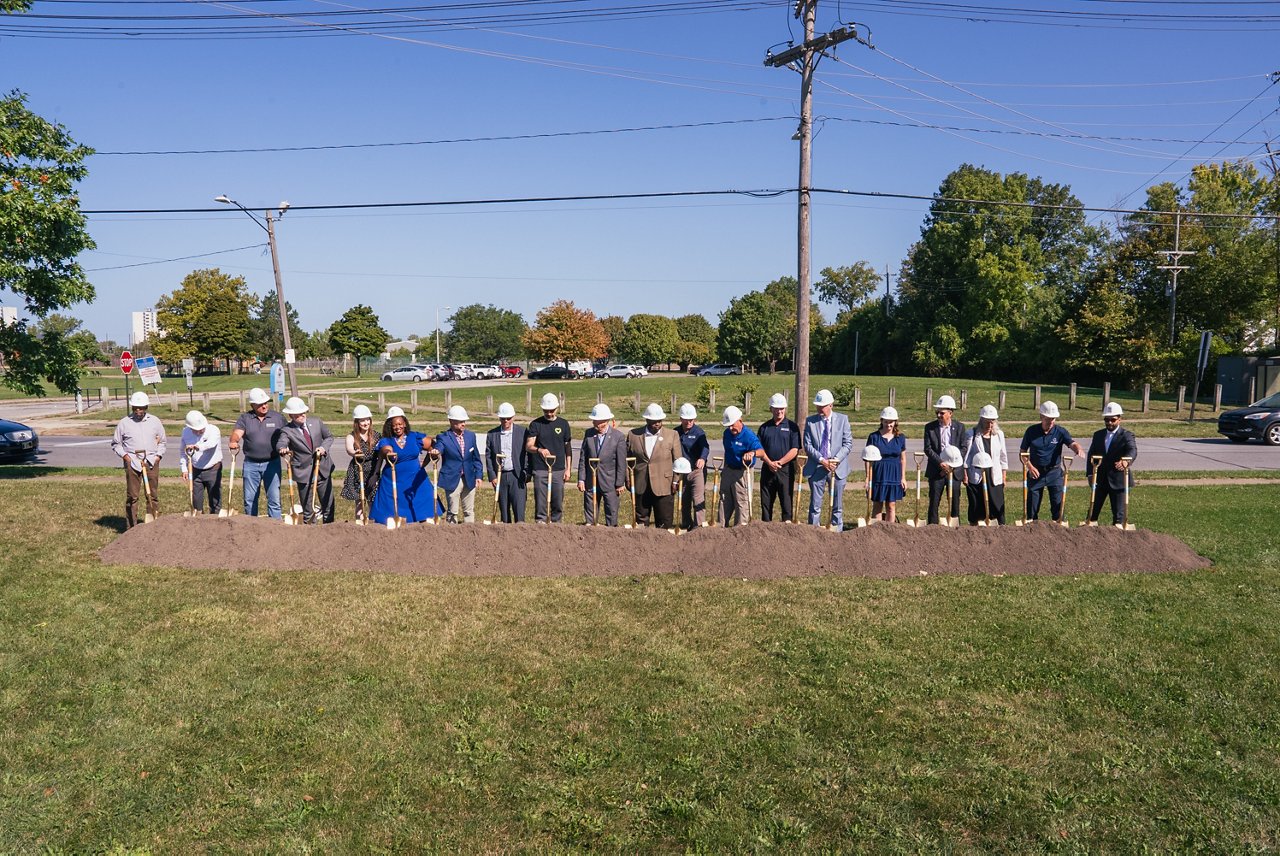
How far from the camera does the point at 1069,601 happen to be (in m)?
8.93

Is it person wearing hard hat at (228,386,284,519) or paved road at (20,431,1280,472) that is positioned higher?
person wearing hard hat at (228,386,284,519)

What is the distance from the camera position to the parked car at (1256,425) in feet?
81.0

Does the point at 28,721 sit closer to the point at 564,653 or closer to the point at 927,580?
the point at 564,653

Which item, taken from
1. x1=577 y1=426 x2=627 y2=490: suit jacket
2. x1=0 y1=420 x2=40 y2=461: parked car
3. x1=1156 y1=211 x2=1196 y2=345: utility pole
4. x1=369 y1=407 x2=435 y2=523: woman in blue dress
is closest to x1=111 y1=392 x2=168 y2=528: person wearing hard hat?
x1=369 y1=407 x2=435 y2=523: woman in blue dress

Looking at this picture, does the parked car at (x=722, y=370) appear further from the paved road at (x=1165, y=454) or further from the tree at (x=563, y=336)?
the paved road at (x=1165, y=454)

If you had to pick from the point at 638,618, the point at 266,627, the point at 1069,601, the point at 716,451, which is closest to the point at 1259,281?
the point at 716,451

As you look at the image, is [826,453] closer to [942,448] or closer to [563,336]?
[942,448]

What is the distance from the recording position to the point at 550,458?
37.8 ft

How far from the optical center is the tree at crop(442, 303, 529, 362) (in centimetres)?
8888

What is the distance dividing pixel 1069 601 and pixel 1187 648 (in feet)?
4.79

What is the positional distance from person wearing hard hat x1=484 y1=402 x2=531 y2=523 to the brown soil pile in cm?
126

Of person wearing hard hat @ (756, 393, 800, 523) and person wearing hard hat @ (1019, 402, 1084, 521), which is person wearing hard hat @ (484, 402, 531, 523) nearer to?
person wearing hard hat @ (756, 393, 800, 523)

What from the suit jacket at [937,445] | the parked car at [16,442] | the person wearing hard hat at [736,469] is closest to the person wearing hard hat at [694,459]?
the person wearing hard hat at [736,469]

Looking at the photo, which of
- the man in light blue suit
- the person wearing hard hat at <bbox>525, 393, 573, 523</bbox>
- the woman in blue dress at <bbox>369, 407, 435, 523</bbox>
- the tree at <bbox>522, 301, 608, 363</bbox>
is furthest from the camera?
the tree at <bbox>522, 301, 608, 363</bbox>
